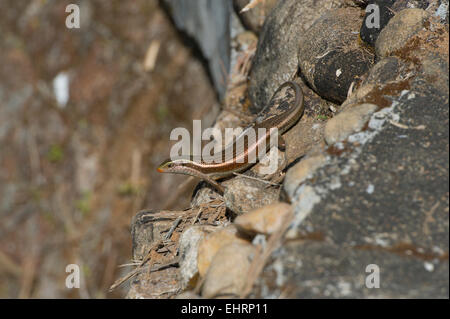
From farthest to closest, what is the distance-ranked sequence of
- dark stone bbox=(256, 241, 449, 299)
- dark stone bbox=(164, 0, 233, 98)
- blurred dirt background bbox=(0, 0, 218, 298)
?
1. blurred dirt background bbox=(0, 0, 218, 298)
2. dark stone bbox=(164, 0, 233, 98)
3. dark stone bbox=(256, 241, 449, 299)

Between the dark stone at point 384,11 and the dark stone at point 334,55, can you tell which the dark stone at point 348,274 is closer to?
the dark stone at point 334,55

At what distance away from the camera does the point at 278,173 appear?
3.46 metres

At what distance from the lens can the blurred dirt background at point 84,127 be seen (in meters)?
8.20

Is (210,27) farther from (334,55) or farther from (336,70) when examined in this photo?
(336,70)

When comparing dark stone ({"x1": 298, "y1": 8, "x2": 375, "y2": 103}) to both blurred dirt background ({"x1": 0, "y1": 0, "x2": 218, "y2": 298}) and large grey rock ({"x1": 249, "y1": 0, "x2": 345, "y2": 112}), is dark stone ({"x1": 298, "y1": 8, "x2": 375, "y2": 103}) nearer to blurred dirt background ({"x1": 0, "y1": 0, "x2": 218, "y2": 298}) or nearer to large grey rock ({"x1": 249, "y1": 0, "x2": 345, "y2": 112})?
large grey rock ({"x1": 249, "y1": 0, "x2": 345, "y2": 112})

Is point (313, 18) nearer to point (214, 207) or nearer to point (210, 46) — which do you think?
point (214, 207)

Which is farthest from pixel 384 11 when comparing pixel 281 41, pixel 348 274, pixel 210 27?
pixel 210 27

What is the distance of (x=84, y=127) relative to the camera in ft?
28.2

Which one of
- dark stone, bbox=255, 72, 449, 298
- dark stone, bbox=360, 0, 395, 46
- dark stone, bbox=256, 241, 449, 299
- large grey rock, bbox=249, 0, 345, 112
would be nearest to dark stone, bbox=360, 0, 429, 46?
dark stone, bbox=360, 0, 395, 46

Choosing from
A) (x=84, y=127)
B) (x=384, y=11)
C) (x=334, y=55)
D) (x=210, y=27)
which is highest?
(x=210, y=27)

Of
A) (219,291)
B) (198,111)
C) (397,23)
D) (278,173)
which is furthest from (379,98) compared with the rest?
(198,111)

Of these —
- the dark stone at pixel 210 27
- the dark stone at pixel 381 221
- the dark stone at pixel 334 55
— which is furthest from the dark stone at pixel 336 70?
the dark stone at pixel 210 27

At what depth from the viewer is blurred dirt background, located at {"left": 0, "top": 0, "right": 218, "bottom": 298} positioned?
26.9 ft

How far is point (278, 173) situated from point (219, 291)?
59.6 inches
